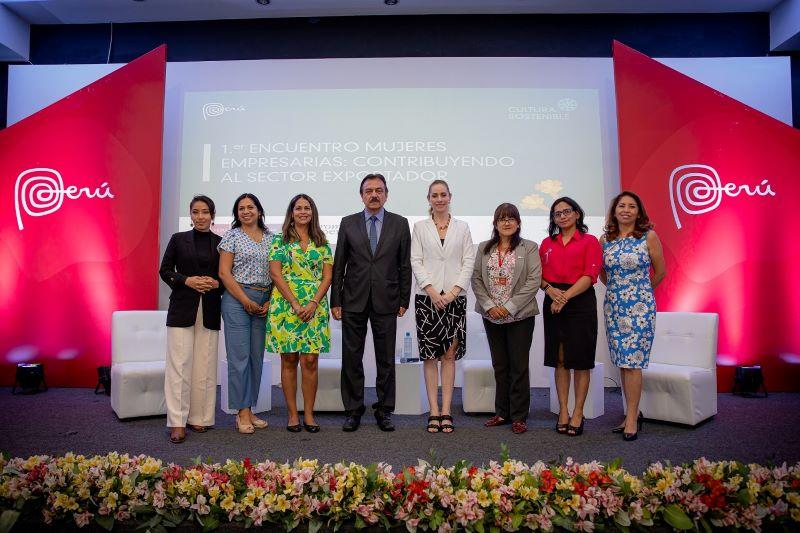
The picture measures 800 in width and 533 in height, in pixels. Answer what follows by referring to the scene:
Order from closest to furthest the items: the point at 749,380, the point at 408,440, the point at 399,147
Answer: the point at 408,440, the point at 749,380, the point at 399,147

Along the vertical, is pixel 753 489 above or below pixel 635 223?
below

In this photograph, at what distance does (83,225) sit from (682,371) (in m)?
5.43

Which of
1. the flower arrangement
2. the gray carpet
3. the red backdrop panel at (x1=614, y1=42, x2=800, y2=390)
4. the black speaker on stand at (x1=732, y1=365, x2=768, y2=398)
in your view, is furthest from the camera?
the red backdrop panel at (x1=614, y1=42, x2=800, y2=390)

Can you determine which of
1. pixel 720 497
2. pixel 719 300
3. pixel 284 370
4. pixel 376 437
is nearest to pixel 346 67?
pixel 284 370

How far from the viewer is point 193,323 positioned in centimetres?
310

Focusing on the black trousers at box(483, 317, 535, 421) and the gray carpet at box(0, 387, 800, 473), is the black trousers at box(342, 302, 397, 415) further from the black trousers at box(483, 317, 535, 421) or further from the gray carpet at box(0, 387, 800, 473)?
the black trousers at box(483, 317, 535, 421)

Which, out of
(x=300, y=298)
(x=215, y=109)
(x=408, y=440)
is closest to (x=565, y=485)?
(x=408, y=440)

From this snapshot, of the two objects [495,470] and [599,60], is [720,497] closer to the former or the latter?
[495,470]

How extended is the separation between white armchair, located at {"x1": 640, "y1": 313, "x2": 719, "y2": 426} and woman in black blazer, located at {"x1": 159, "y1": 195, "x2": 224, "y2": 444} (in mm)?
2990

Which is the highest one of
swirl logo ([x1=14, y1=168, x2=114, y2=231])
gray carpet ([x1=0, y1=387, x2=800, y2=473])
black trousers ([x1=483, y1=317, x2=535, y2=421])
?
swirl logo ([x1=14, y1=168, x2=114, y2=231])

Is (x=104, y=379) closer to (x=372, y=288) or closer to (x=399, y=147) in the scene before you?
(x=372, y=288)

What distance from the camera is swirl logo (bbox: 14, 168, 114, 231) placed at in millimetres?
5016

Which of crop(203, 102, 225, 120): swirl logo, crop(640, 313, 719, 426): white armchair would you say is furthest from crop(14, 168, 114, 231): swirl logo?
crop(640, 313, 719, 426): white armchair

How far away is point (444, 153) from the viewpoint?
16.7 feet
